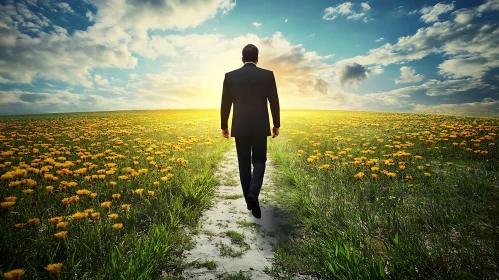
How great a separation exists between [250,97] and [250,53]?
78cm

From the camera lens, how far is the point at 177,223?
3.32m

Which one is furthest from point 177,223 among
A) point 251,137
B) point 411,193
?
point 411,193

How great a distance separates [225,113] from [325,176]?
9.29 feet

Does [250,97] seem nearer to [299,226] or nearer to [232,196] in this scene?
[232,196]

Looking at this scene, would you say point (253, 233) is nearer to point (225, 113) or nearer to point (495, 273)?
point (225, 113)

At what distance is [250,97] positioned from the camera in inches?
153

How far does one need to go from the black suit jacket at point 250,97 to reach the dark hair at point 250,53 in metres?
0.14

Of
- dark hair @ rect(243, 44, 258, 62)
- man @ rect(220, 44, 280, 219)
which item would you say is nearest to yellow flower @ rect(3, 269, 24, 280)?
man @ rect(220, 44, 280, 219)

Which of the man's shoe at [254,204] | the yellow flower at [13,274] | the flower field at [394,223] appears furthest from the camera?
the man's shoe at [254,204]

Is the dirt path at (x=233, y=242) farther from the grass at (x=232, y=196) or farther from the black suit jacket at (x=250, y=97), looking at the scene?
the black suit jacket at (x=250, y=97)

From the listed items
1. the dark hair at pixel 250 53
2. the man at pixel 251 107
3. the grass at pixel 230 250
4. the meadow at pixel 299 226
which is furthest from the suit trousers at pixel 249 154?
the dark hair at pixel 250 53

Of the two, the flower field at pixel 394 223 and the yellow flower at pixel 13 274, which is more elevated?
the yellow flower at pixel 13 274

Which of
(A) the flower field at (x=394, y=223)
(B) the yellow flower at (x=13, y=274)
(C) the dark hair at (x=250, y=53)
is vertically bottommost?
(A) the flower field at (x=394, y=223)

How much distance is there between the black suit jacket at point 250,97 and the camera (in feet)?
12.6
